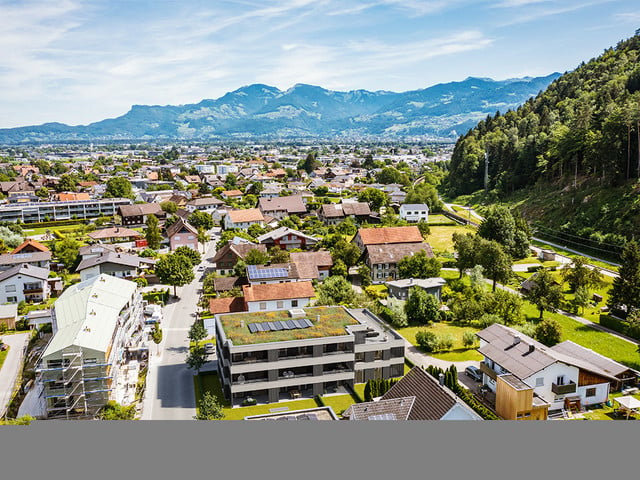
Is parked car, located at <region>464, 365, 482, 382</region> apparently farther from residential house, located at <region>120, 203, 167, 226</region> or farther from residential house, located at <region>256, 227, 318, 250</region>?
residential house, located at <region>120, 203, 167, 226</region>

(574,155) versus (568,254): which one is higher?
(574,155)

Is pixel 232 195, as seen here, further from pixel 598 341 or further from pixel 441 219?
pixel 598 341

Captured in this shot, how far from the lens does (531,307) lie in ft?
56.5

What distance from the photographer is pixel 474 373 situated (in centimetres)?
1276

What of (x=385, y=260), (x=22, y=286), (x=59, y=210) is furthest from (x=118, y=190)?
(x=385, y=260)

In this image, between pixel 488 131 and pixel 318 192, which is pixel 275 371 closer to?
pixel 318 192

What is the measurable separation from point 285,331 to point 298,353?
60 centimetres

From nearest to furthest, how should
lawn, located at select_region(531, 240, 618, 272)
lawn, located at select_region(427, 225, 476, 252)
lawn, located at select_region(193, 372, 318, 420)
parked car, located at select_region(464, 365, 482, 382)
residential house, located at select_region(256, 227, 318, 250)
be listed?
lawn, located at select_region(193, 372, 318, 420), parked car, located at select_region(464, 365, 482, 382), lawn, located at select_region(531, 240, 618, 272), residential house, located at select_region(256, 227, 318, 250), lawn, located at select_region(427, 225, 476, 252)

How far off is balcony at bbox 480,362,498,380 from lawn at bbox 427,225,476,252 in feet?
43.4

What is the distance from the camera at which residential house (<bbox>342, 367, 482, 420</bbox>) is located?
347 inches

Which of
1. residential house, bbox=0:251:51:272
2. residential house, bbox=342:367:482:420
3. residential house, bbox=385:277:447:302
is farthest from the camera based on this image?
residential house, bbox=0:251:51:272

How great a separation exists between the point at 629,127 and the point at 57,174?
60.9 metres

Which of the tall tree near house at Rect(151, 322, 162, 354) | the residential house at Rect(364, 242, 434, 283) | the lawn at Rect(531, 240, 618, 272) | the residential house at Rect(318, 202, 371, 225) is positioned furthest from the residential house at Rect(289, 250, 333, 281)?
the residential house at Rect(318, 202, 371, 225)

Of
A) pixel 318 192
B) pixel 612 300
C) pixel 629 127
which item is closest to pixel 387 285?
pixel 612 300
